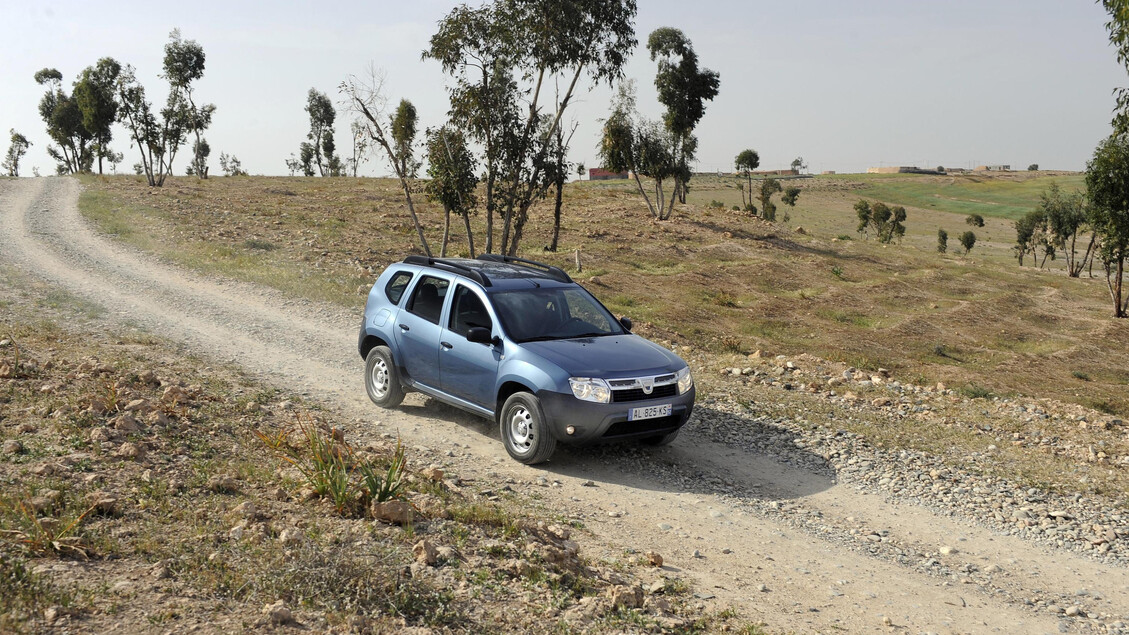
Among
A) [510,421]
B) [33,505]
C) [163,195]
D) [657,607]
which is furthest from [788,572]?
[163,195]

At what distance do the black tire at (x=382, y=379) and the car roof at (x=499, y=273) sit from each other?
3.78 ft

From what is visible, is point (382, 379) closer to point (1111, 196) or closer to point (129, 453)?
point (129, 453)

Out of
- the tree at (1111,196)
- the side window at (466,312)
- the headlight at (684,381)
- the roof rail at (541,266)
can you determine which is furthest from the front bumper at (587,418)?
the tree at (1111,196)

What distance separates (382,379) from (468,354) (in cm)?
162

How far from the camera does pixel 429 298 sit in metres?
9.23

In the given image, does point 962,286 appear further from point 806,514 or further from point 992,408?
point 806,514

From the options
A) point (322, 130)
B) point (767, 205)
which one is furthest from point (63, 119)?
point (767, 205)

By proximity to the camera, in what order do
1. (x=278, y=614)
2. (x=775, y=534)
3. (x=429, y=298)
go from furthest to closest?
1. (x=429, y=298)
2. (x=775, y=534)
3. (x=278, y=614)

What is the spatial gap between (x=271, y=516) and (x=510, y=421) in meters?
2.79

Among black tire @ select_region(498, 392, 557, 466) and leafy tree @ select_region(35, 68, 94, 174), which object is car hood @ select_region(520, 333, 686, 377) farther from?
leafy tree @ select_region(35, 68, 94, 174)

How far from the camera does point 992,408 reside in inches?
455

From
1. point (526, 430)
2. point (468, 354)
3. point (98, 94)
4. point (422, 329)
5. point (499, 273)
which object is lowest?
point (526, 430)

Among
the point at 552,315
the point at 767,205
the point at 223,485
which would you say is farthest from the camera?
the point at 767,205

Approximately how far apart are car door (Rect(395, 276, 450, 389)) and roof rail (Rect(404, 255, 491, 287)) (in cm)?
18
